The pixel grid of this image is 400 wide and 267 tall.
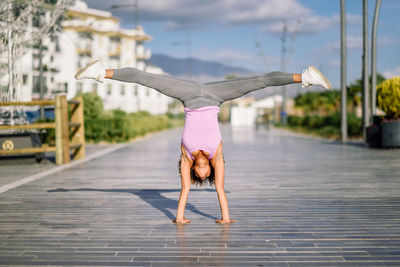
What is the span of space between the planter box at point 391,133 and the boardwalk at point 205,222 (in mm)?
7728

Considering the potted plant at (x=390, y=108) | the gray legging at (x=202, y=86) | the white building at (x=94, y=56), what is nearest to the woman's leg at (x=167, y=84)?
the gray legging at (x=202, y=86)

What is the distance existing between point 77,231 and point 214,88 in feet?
7.08

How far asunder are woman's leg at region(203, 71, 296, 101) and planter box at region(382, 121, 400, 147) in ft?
46.0

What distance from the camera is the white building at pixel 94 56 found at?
7600cm

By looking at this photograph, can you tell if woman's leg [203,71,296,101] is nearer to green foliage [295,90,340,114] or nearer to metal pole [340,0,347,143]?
metal pole [340,0,347,143]

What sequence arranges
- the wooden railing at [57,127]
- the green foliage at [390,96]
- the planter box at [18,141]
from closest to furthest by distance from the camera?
the wooden railing at [57,127] → the planter box at [18,141] → the green foliage at [390,96]

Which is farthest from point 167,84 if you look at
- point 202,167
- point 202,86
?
point 202,167

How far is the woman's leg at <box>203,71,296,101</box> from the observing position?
5605 millimetres

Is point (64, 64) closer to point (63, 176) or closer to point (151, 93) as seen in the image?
point (151, 93)

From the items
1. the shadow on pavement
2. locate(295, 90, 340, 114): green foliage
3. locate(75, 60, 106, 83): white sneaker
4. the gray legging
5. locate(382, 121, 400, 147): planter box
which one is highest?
locate(295, 90, 340, 114): green foliage

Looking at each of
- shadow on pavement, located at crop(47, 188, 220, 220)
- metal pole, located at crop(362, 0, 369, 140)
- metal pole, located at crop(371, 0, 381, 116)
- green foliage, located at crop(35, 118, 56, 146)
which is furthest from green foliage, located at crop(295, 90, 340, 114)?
shadow on pavement, located at crop(47, 188, 220, 220)

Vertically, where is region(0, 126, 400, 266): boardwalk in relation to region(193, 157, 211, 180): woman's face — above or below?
below

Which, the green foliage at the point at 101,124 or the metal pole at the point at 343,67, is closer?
the metal pole at the point at 343,67

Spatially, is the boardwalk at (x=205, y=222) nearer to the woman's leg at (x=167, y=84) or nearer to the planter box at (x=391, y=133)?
the woman's leg at (x=167, y=84)
